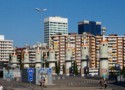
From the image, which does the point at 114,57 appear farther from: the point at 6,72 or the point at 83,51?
the point at 6,72

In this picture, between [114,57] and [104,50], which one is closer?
[104,50]

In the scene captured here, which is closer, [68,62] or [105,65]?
[105,65]

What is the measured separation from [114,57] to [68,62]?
7872 cm

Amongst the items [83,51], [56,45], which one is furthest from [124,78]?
[56,45]

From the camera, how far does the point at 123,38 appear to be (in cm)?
19838

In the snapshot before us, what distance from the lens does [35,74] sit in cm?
6244

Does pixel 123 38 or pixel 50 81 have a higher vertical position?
pixel 123 38

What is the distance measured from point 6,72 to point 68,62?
37125 mm

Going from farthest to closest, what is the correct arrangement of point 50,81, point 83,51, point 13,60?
Result: point 13,60 → point 83,51 → point 50,81

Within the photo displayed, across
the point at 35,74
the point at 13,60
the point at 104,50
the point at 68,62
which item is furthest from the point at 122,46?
the point at 35,74

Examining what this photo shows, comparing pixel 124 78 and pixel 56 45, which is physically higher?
pixel 56 45

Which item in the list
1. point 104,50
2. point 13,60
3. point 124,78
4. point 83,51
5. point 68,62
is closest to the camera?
point 124,78

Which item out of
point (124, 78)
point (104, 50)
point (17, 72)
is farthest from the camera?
point (104, 50)

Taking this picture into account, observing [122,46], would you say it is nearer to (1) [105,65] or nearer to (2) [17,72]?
(1) [105,65]
